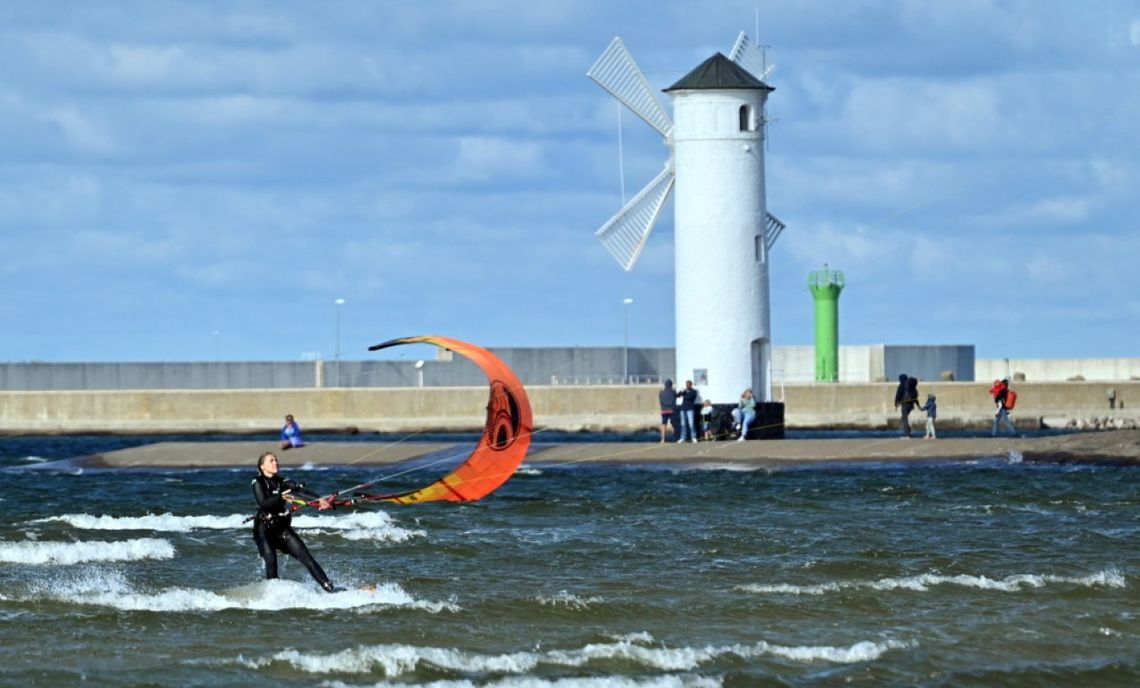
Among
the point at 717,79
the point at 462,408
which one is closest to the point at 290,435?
the point at 717,79

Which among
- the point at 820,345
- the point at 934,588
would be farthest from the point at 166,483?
the point at 820,345

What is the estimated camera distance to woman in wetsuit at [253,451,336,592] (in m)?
17.5

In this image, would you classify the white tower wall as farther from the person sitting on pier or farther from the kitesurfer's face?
the kitesurfer's face

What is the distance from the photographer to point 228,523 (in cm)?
2584

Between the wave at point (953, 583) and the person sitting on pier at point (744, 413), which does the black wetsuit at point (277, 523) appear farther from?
the person sitting on pier at point (744, 413)

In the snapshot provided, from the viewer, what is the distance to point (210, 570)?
803 inches

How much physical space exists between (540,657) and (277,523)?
144 inches

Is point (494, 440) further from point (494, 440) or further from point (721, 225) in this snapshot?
point (721, 225)

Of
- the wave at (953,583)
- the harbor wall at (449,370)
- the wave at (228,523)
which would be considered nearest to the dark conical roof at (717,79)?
the wave at (228,523)

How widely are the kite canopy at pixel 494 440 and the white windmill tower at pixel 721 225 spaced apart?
13161 millimetres

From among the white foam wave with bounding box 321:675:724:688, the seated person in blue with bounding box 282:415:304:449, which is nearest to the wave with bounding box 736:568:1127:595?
the white foam wave with bounding box 321:675:724:688

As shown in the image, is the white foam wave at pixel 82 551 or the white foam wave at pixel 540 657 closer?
the white foam wave at pixel 540 657

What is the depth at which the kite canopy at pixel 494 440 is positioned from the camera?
23.4m

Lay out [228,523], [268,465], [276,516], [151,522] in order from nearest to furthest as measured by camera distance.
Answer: [268,465], [276,516], [228,523], [151,522]
